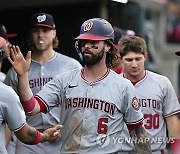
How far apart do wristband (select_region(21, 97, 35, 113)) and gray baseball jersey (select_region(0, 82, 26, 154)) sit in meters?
0.46

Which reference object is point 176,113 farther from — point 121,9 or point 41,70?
point 121,9

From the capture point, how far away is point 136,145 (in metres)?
5.74

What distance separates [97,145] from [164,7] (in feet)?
62.4

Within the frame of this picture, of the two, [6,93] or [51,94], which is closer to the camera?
[6,93]

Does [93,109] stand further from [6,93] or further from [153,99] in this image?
[153,99]

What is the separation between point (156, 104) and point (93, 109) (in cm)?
129

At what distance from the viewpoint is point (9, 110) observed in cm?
481

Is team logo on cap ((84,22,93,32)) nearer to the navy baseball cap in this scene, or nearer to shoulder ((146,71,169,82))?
the navy baseball cap

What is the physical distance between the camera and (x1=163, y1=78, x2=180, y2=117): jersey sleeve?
658cm

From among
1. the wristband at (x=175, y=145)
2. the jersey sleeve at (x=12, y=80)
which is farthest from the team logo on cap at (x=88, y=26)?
the wristband at (x=175, y=145)

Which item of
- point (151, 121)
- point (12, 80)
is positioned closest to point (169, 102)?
point (151, 121)

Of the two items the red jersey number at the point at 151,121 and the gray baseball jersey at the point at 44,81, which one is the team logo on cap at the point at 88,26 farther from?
the red jersey number at the point at 151,121

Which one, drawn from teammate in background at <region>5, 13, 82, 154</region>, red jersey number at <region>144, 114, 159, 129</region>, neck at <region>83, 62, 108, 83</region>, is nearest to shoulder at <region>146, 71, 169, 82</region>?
red jersey number at <region>144, 114, 159, 129</region>

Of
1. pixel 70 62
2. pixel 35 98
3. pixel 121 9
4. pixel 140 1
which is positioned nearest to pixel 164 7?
pixel 140 1
